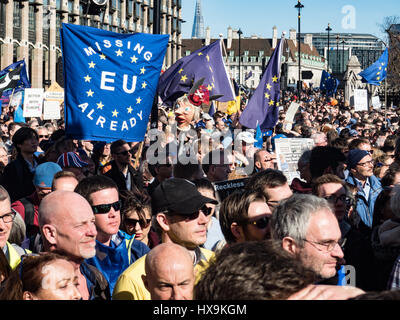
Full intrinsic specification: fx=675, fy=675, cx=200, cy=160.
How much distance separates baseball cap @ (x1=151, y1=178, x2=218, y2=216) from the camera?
13.8 feet

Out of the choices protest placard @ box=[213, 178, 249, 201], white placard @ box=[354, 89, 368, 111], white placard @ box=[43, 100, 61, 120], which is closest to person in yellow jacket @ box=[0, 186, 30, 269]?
protest placard @ box=[213, 178, 249, 201]

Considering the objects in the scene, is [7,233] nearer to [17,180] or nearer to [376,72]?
[17,180]

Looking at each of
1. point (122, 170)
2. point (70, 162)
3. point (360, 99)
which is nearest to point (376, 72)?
point (360, 99)

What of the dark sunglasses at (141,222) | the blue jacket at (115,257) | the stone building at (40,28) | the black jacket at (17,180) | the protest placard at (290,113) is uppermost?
the stone building at (40,28)

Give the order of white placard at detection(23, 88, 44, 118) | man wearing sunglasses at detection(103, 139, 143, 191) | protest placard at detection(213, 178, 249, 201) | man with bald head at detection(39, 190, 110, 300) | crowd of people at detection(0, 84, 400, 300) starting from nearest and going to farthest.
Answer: crowd of people at detection(0, 84, 400, 300)
man with bald head at detection(39, 190, 110, 300)
protest placard at detection(213, 178, 249, 201)
man wearing sunglasses at detection(103, 139, 143, 191)
white placard at detection(23, 88, 44, 118)

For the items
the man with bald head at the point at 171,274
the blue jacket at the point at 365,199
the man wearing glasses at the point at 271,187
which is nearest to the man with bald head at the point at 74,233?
the man with bald head at the point at 171,274

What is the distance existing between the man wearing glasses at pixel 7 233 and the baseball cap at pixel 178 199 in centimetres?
94

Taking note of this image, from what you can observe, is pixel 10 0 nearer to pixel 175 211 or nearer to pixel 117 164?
pixel 117 164

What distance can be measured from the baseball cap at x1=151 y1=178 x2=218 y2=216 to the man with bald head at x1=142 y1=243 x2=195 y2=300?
34.5 inches

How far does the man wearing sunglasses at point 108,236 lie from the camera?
4.39 m

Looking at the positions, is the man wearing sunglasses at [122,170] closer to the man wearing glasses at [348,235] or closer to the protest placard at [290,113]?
the man wearing glasses at [348,235]

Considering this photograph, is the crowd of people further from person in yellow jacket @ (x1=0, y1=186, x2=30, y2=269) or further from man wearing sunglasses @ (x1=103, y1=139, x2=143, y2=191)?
man wearing sunglasses @ (x1=103, y1=139, x2=143, y2=191)

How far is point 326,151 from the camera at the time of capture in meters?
6.77
